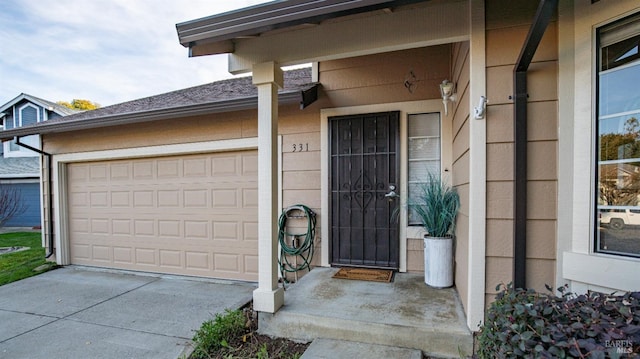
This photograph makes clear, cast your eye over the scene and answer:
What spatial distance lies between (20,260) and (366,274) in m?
6.71

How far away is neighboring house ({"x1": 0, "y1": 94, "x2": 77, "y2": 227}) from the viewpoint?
10344 mm

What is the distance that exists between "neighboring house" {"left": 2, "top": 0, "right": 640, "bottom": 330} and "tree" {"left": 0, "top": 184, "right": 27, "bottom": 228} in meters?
4.85

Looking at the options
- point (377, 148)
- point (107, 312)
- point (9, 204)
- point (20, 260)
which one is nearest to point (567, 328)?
point (377, 148)

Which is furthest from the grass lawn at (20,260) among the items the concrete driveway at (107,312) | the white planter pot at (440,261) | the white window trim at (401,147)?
the white planter pot at (440,261)

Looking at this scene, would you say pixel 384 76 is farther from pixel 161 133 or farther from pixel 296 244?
pixel 161 133

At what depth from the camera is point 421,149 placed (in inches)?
140

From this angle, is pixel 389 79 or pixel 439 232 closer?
pixel 439 232

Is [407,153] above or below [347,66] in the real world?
below

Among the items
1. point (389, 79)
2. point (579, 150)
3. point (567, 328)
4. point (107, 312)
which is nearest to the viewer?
point (567, 328)

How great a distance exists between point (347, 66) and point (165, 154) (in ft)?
10.2

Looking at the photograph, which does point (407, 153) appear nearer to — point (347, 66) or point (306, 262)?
point (347, 66)

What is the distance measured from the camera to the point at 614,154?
5.44 feet

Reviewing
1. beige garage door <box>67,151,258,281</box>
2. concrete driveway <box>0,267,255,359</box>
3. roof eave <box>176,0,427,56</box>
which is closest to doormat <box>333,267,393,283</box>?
concrete driveway <box>0,267,255,359</box>

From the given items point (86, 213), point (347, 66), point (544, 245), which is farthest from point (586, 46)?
point (86, 213)
